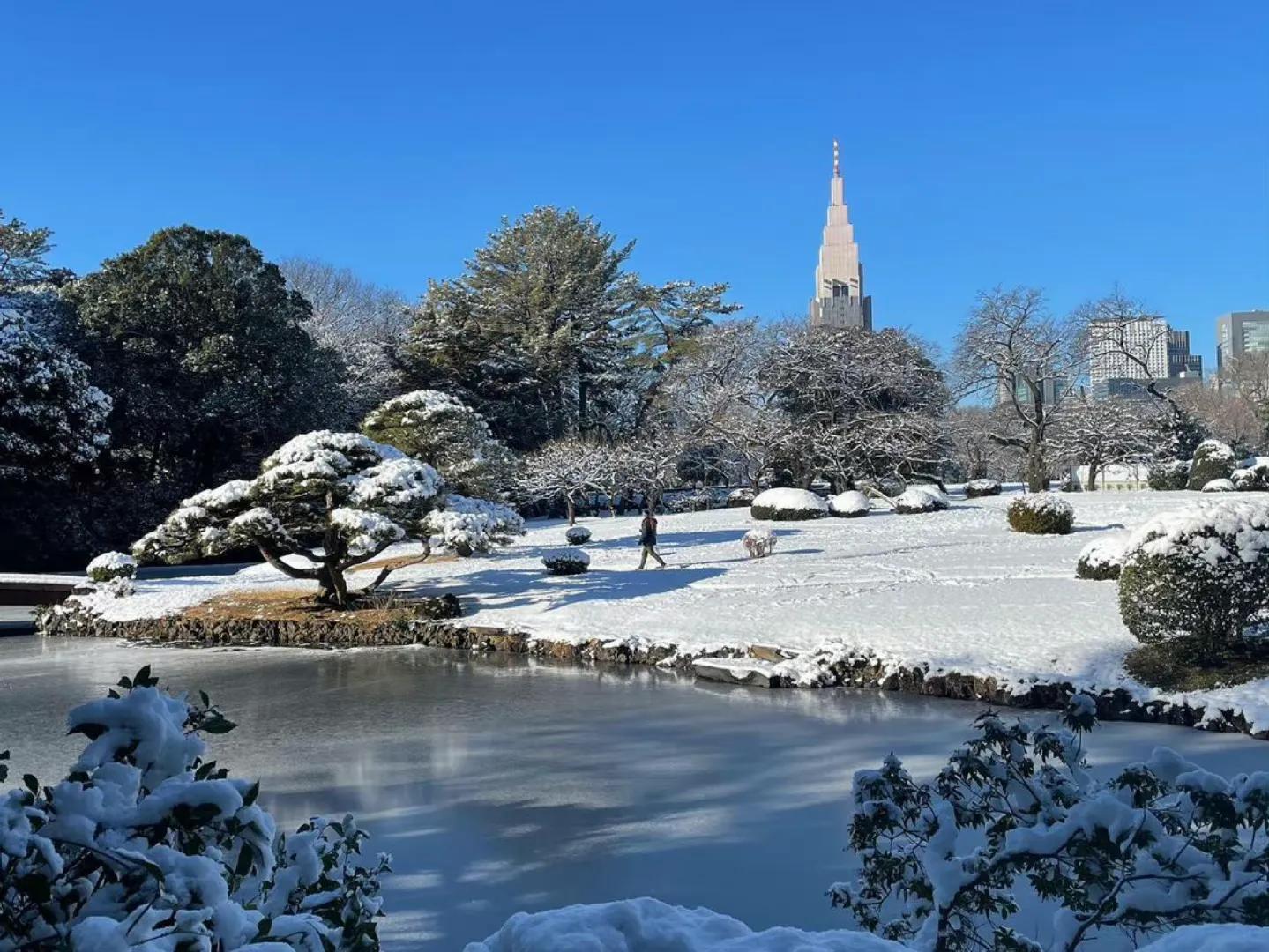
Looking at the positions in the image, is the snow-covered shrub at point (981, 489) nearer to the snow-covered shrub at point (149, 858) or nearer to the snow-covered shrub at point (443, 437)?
the snow-covered shrub at point (443, 437)

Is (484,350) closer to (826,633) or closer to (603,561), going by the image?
(603,561)

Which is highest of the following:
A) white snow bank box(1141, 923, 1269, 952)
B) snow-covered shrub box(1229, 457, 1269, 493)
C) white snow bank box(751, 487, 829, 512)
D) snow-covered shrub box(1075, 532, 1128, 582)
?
snow-covered shrub box(1229, 457, 1269, 493)

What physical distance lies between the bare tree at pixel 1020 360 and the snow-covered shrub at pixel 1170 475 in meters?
3.24

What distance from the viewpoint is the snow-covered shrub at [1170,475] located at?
91.0 feet

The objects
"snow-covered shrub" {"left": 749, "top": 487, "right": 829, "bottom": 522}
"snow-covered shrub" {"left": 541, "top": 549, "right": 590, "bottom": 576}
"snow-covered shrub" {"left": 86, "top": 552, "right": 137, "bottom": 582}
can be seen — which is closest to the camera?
"snow-covered shrub" {"left": 541, "top": 549, "right": 590, "bottom": 576}

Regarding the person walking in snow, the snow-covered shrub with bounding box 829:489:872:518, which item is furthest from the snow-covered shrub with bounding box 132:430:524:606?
the snow-covered shrub with bounding box 829:489:872:518

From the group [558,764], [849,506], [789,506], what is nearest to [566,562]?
[789,506]

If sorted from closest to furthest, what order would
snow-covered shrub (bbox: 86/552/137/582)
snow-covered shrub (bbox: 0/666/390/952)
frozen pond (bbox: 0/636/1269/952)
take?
snow-covered shrub (bbox: 0/666/390/952) → frozen pond (bbox: 0/636/1269/952) → snow-covered shrub (bbox: 86/552/137/582)

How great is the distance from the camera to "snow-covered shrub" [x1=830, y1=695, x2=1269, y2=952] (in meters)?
2.19

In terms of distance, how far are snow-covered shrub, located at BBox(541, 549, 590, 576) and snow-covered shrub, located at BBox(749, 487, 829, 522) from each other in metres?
8.06

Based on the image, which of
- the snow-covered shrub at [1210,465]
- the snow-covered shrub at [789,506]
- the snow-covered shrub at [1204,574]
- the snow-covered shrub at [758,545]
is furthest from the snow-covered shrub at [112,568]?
the snow-covered shrub at [1210,465]

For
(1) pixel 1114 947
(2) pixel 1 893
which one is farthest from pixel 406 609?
(2) pixel 1 893

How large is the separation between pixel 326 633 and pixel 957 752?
39.2ft

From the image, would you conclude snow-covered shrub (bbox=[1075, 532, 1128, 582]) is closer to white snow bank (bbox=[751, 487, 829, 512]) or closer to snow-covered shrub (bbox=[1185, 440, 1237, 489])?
white snow bank (bbox=[751, 487, 829, 512])
